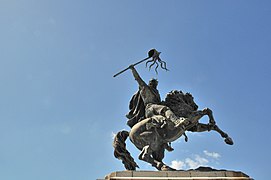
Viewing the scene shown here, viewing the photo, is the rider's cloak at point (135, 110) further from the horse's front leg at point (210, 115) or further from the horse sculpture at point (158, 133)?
the horse's front leg at point (210, 115)

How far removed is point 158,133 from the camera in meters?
10.4

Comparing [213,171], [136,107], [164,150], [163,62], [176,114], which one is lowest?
[213,171]

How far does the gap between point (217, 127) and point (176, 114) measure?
4.42ft

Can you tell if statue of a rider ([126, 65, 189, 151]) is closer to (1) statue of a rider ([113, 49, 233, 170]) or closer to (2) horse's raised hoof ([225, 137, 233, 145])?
(1) statue of a rider ([113, 49, 233, 170])

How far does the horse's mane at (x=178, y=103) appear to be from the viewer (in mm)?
10766

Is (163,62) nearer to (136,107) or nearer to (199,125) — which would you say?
(136,107)

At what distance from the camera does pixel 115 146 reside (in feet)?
35.0

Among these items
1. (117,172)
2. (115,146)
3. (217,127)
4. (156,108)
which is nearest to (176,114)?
(156,108)

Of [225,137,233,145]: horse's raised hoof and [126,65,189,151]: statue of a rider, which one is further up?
[126,65,189,151]: statue of a rider

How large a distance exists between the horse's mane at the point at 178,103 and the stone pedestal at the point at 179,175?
7.32 feet

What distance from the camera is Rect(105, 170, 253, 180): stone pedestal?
866cm

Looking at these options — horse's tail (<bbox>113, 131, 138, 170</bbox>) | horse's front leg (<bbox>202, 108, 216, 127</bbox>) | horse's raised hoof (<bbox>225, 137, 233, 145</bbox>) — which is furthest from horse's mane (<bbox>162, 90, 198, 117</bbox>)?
horse's tail (<bbox>113, 131, 138, 170</bbox>)

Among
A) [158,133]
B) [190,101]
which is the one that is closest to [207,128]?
[190,101]

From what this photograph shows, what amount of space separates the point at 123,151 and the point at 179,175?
2.32 metres
